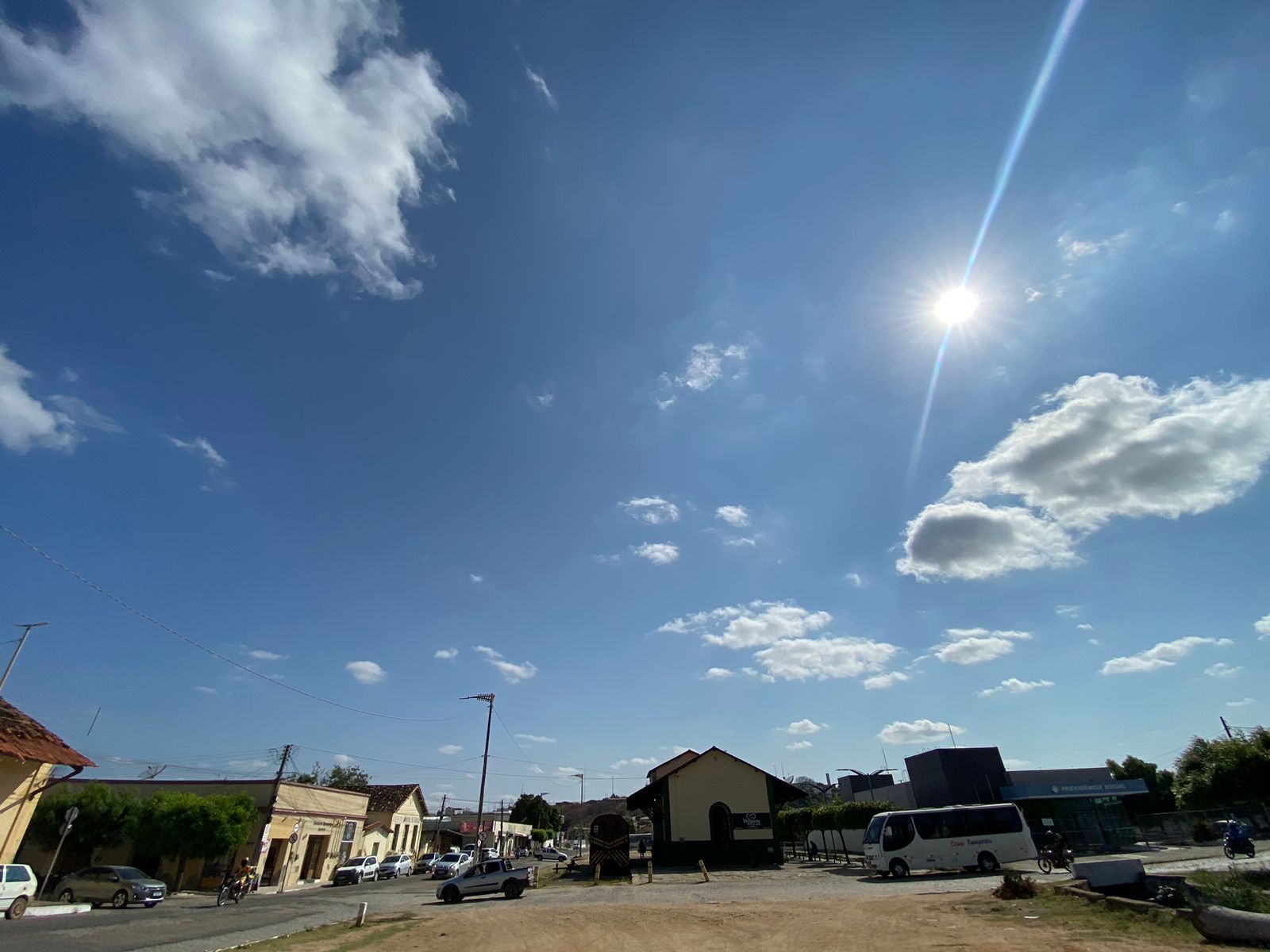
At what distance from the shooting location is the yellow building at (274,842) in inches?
1348

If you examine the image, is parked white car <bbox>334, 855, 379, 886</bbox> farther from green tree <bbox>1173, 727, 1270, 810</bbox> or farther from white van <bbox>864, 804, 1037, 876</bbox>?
green tree <bbox>1173, 727, 1270, 810</bbox>

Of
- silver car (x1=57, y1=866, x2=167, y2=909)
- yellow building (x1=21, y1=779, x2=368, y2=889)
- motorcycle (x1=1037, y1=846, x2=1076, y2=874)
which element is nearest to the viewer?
motorcycle (x1=1037, y1=846, x2=1076, y2=874)

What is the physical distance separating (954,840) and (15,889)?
34.2 m

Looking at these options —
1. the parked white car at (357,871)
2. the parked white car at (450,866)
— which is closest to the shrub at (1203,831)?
the parked white car at (450,866)

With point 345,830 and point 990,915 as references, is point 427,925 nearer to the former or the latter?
point 990,915

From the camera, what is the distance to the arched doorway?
125 feet

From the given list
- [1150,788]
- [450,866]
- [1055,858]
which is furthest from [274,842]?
[1150,788]

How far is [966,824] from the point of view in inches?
1012

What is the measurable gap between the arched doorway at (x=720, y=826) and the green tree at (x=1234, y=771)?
23.9 metres

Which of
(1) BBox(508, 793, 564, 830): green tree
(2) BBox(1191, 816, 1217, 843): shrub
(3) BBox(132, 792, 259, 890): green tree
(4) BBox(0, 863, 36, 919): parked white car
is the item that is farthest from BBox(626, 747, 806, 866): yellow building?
(1) BBox(508, 793, 564, 830): green tree

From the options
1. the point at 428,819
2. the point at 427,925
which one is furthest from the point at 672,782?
the point at 428,819

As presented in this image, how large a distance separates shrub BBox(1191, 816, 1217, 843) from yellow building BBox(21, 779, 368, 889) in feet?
183

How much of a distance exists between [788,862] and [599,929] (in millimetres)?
30115

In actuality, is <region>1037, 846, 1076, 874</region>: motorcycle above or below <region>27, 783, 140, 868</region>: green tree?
below
